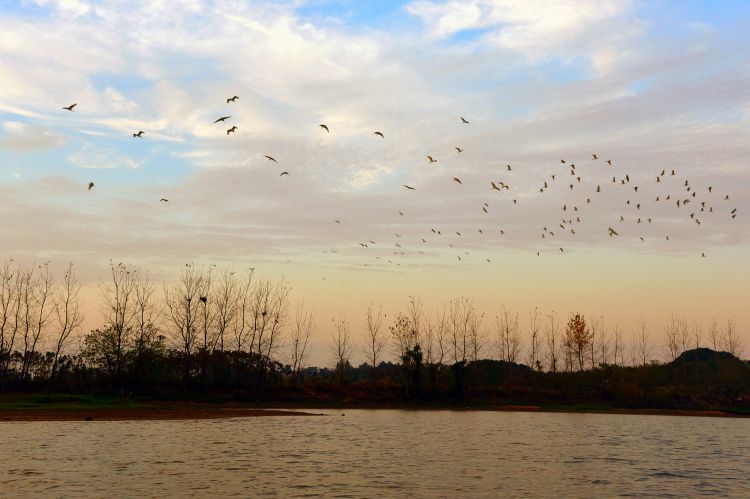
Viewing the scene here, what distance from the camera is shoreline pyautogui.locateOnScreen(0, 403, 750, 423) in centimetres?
6171

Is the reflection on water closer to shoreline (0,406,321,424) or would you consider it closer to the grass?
shoreline (0,406,321,424)

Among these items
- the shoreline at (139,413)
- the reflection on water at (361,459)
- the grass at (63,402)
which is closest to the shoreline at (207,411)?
the shoreline at (139,413)

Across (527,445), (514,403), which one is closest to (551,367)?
(514,403)

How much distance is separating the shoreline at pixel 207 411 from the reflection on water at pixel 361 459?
4.85 m

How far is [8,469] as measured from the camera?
31.8m

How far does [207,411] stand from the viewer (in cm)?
7438

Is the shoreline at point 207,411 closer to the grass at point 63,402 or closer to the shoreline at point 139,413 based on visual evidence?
the shoreline at point 139,413

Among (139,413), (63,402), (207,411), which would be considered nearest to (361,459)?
(139,413)

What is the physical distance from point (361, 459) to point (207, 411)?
130ft

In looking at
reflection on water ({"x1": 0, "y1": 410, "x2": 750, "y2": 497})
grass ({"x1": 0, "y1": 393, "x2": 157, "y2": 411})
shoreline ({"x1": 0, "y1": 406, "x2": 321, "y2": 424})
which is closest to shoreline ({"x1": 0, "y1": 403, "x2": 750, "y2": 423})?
shoreline ({"x1": 0, "y1": 406, "x2": 321, "y2": 424})

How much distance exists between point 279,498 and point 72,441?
22.6 meters

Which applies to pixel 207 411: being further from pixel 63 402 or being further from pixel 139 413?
pixel 63 402

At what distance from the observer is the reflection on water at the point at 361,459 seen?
97.7ft

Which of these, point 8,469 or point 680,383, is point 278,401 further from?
point 680,383
